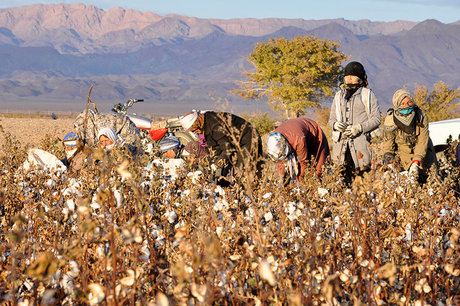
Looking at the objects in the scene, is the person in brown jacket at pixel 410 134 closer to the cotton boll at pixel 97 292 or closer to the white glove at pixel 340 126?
the white glove at pixel 340 126

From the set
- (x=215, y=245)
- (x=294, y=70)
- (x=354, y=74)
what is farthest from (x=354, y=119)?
(x=294, y=70)

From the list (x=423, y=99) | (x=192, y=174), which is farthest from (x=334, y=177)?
(x=423, y=99)

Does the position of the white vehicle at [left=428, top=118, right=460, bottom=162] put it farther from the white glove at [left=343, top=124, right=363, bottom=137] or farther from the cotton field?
the cotton field

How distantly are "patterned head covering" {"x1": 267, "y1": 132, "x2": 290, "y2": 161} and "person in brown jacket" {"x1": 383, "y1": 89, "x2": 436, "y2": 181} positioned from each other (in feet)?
3.80

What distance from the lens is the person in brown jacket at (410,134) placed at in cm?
556

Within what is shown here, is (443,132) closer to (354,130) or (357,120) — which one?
(357,120)

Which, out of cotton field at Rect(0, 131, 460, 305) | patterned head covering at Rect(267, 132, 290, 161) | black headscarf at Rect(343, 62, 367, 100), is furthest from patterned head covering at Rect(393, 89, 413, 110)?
cotton field at Rect(0, 131, 460, 305)

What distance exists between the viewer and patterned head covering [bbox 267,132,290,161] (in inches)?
205

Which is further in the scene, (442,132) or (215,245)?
(442,132)

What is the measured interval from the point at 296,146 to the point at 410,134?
127 centimetres

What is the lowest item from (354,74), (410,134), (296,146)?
(296,146)

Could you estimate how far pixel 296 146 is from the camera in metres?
5.48

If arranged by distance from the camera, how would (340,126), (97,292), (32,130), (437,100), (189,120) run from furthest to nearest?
(437,100), (32,130), (189,120), (340,126), (97,292)

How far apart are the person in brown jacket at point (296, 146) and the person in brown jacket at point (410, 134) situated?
2.50 feet
